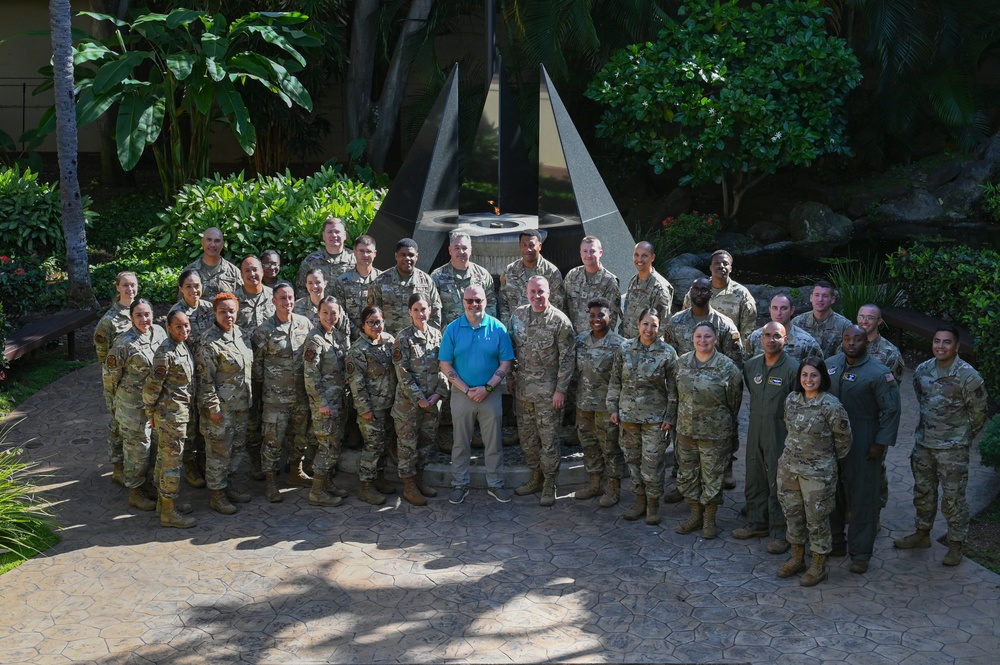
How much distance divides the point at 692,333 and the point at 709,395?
0.85 m

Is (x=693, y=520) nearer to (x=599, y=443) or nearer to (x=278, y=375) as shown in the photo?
(x=599, y=443)

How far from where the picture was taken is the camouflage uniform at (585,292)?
363 inches

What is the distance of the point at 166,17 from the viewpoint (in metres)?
15.2

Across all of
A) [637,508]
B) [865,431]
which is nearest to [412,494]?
[637,508]

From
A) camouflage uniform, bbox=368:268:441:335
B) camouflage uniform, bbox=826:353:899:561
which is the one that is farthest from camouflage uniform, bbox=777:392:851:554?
camouflage uniform, bbox=368:268:441:335

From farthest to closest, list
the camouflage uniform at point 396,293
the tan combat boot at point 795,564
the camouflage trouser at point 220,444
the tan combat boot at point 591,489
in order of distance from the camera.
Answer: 1. the camouflage uniform at point 396,293
2. the tan combat boot at point 591,489
3. the camouflage trouser at point 220,444
4. the tan combat boot at point 795,564

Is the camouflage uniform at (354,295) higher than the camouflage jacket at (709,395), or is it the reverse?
the camouflage uniform at (354,295)

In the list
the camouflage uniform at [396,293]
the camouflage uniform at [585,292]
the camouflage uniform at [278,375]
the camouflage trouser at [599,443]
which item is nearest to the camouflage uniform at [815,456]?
the camouflage trouser at [599,443]

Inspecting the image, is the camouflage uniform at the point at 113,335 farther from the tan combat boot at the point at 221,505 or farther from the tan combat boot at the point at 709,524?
the tan combat boot at the point at 709,524

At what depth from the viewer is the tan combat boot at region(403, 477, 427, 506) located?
8531 mm

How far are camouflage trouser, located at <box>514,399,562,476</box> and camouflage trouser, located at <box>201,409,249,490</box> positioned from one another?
6.75 ft

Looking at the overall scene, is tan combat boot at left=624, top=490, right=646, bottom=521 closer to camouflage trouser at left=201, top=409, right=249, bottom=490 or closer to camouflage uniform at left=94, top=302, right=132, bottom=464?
camouflage trouser at left=201, top=409, right=249, bottom=490

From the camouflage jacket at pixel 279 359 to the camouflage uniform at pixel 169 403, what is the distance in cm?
54

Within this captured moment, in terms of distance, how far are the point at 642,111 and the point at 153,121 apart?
6466mm
